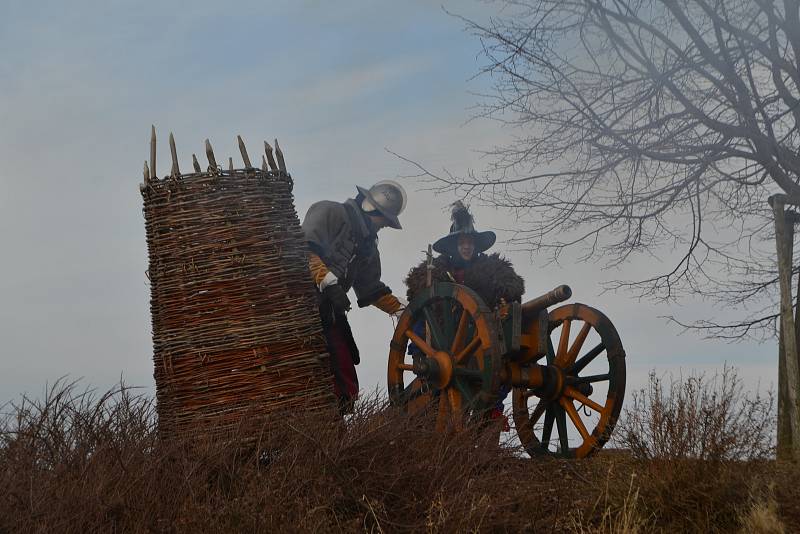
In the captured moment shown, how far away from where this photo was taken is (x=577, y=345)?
315 inches

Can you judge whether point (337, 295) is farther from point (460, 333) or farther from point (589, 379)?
point (589, 379)

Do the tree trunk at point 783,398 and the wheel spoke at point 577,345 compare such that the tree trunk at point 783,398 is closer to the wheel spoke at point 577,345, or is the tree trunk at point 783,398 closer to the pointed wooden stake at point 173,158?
the wheel spoke at point 577,345

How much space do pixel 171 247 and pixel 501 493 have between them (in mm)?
2498

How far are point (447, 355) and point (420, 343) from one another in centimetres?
35

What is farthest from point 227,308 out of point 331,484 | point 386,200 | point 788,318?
point 788,318

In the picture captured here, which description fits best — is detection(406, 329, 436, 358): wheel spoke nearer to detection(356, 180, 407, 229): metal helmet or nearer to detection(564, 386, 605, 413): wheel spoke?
detection(356, 180, 407, 229): metal helmet

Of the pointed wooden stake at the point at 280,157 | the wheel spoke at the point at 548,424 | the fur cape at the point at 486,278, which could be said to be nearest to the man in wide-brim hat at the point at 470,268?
the fur cape at the point at 486,278

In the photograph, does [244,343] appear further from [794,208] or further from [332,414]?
[794,208]

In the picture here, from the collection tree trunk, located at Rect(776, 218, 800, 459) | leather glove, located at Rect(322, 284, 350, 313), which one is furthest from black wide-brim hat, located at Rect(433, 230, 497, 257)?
tree trunk, located at Rect(776, 218, 800, 459)

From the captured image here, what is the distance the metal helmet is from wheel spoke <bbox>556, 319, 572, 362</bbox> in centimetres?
160

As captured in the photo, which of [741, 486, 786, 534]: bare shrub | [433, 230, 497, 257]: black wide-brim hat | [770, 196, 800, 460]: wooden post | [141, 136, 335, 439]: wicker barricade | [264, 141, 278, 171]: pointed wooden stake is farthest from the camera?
[433, 230, 497, 257]: black wide-brim hat

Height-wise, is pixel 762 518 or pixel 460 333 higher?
pixel 460 333

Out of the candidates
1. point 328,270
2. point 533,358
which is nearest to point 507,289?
point 533,358

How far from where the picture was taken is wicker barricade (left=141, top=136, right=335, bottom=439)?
19.5ft
